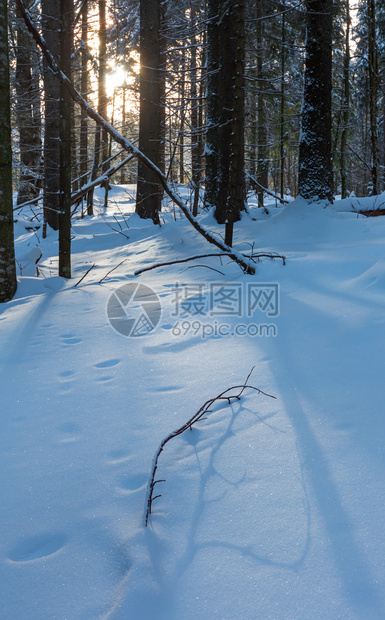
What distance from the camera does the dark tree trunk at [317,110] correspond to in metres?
6.62

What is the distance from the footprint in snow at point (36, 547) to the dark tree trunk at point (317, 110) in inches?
264

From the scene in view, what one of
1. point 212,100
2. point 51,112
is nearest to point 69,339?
point 212,100

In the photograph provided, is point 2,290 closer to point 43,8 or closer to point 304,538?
point 304,538

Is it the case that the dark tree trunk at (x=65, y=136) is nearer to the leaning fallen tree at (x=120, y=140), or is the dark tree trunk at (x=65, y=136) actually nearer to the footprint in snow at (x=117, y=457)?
the leaning fallen tree at (x=120, y=140)

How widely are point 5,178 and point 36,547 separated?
394 centimetres

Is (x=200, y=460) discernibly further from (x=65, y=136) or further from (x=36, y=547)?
Answer: (x=65, y=136)

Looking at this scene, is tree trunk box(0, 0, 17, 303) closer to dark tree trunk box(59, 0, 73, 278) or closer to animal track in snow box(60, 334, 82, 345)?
dark tree trunk box(59, 0, 73, 278)

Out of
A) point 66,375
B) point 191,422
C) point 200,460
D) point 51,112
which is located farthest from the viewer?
point 51,112

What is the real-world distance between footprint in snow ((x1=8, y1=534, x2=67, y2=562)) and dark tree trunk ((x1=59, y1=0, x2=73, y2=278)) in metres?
4.25

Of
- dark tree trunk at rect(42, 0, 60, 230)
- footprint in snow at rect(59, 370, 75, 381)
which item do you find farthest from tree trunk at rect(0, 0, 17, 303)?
dark tree trunk at rect(42, 0, 60, 230)

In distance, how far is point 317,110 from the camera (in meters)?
6.73

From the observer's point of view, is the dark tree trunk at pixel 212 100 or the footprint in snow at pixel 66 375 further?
the dark tree trunk at pixel 212 100

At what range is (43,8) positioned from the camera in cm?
919

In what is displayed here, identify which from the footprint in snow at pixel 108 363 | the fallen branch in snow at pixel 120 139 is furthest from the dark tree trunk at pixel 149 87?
the footprint in snow at pixel 108 363
